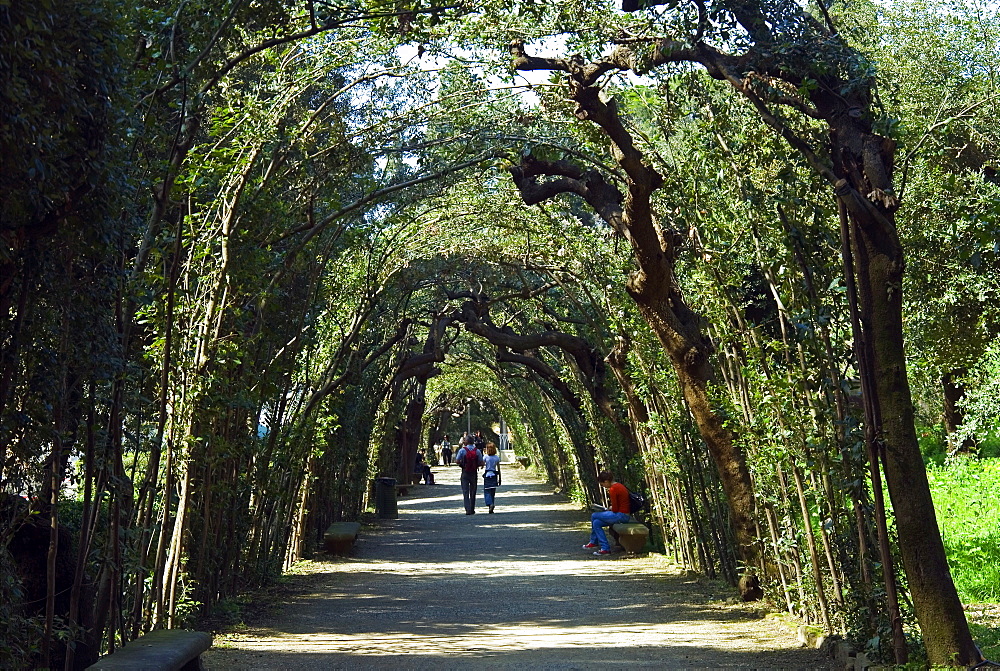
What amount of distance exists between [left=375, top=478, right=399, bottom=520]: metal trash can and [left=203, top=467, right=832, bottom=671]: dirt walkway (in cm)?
530

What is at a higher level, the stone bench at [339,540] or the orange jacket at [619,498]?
the orange jacket at [619,498]

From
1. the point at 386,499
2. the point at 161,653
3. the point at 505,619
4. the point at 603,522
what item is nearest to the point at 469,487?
the point at 386,499

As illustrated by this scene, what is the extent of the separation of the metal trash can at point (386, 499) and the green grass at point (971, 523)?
887cm

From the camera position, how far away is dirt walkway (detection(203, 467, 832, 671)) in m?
6.35

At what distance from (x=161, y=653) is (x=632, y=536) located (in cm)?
778

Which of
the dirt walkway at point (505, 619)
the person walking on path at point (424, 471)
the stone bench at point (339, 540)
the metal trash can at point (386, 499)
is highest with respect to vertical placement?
the person walking on path at point (424, 471)

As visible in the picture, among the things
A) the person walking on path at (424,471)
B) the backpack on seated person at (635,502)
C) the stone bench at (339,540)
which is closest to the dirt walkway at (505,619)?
the stone bench at (339,540)

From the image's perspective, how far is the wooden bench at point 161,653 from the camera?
4.73m

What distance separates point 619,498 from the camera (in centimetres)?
1268

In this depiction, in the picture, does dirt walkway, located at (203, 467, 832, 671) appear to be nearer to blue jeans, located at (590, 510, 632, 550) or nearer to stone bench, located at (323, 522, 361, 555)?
stone bench, located at (323, 522, 361, 555)

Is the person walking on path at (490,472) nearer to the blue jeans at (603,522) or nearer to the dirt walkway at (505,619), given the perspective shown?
the dirt walkway at (505,619)

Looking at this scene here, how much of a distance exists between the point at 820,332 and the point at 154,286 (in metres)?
3.69

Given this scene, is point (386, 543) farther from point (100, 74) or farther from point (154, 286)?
point (100, 74)

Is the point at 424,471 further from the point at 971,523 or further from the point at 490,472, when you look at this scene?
the point at 971,523
